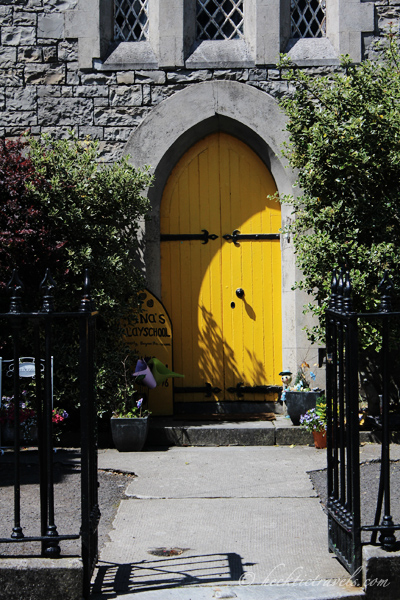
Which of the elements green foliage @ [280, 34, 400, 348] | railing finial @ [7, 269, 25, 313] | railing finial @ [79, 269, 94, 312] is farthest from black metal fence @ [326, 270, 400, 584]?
green foliage @ [280, 34, 400, 348]

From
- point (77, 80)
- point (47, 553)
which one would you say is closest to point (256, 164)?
point (77, 80)

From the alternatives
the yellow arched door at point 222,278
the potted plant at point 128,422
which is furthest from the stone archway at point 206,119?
the potted plant at point 128,422

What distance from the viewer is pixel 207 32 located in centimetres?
855

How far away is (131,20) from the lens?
853cm

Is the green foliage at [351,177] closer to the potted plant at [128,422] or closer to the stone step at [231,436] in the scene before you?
the stone step at [231,436]

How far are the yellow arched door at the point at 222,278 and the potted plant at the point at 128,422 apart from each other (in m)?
1.25

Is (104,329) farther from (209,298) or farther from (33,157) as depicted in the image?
(33,157)

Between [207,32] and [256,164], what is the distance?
1.65 meters

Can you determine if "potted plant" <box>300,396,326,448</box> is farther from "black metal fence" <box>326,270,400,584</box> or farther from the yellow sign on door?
"black metal fence" <box>326,270,400,584</box>

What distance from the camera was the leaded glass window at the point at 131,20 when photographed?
27.9 feet

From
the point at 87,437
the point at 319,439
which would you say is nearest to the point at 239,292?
the point at 319,439

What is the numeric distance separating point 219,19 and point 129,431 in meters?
4.89

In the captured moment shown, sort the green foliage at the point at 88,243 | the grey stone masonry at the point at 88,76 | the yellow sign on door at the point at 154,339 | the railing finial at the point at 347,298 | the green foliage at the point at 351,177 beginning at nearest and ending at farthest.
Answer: the railing finial at the point at 347,298, the green foliage at the point at 351,177, the green foliage at the point at 88,243, the yellow sign on door at the point at 154,339, the grey stone masonry at the point at 88,76

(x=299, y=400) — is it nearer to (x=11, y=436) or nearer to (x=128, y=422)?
(x=128, y=422)
